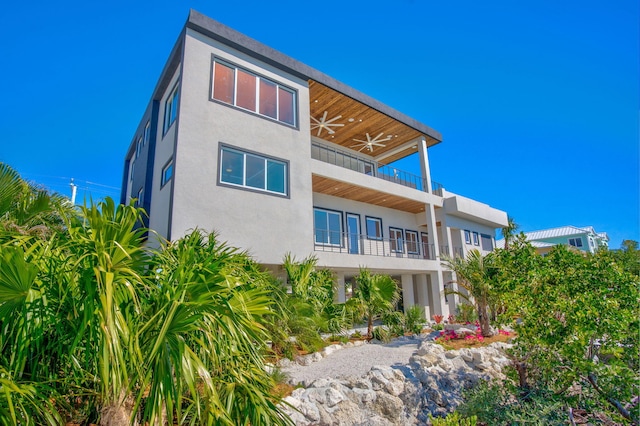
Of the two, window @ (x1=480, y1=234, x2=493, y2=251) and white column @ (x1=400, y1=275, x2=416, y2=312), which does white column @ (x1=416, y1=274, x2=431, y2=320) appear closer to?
white column @ (x1=400, y1=275, x2=416, y2=312)

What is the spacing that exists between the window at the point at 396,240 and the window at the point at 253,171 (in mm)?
9100

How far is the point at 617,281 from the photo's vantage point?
4777mm

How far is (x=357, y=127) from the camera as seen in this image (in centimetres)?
1838

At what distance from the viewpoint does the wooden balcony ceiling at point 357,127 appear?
1602cm

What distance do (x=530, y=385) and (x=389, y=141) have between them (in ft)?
52.4

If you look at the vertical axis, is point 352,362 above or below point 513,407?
above

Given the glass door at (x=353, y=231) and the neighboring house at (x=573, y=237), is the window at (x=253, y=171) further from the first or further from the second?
the neighboring house at (x=573, y=237)

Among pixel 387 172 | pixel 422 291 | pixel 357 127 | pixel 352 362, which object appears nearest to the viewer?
pixel 352 362

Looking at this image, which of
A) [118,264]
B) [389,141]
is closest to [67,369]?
[118,264]

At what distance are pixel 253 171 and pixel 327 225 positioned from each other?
5.74 metres

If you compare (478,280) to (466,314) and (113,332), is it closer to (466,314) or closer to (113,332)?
(466,314)

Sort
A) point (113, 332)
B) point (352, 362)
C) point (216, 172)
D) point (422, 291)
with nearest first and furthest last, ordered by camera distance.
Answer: point (113, 332) < point (352, 362) < point (216, 172) < point (422, 291)

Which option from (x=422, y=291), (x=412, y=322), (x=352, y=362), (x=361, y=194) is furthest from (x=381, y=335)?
(x=422, y=291)

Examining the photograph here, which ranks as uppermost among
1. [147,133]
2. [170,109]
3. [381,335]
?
[147,133]
